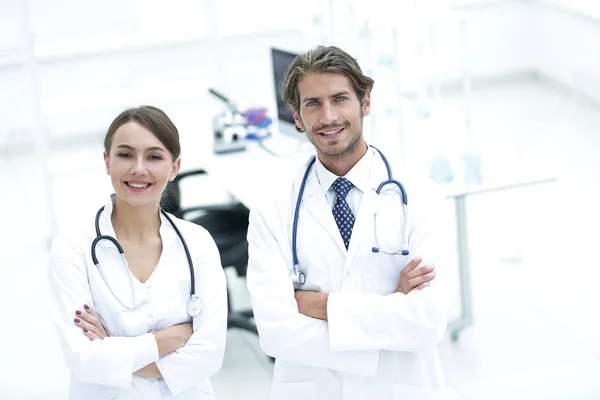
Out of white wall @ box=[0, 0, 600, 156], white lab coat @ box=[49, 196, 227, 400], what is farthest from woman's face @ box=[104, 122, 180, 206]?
white wall @ box=[0, 0, 600, 156]

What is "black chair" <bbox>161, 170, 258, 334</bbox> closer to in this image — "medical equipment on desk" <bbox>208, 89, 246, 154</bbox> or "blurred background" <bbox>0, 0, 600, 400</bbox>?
"blurred background" <bbox>0, 0, 600, 400</bbox>

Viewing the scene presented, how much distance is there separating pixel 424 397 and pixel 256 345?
1.86 metres

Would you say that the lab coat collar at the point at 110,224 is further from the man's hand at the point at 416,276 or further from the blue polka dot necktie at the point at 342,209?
the man's hand at the point at 416,276

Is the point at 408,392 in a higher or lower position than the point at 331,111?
lower

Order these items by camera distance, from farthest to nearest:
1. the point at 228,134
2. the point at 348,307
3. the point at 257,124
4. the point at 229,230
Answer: the point at 257,124, the point at 228,134, the point at 229,230, the point at 348,307

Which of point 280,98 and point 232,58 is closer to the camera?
point 280,98

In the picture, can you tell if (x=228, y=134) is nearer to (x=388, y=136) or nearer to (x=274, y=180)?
(x=274, y=180)

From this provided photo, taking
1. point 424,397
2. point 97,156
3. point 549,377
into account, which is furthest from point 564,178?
point 424,397

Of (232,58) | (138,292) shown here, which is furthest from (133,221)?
(232,58)

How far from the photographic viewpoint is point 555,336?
4.01 metres

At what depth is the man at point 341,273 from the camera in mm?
2322

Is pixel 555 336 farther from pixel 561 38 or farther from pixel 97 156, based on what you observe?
pixel 561 38

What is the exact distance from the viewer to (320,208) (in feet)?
7.89

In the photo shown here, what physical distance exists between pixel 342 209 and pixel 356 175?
0.09 metres
